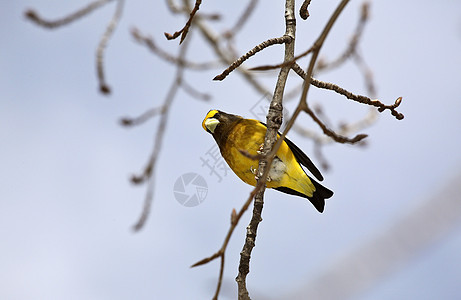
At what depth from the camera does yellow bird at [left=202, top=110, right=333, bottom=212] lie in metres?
3.58

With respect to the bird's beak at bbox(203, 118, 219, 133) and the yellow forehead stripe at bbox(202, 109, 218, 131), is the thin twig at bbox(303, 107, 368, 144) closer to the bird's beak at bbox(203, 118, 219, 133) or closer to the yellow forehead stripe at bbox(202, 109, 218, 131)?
the bird's beak at bbox(203, 118, 219, 133)

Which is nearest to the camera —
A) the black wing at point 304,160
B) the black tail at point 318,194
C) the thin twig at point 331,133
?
the thin twig at point 331,133

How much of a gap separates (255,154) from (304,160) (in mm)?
464

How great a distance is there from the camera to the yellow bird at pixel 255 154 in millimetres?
3576

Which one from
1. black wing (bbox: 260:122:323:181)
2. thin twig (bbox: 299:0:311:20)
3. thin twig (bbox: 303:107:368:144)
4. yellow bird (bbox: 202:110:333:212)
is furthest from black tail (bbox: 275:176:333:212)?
thin twig (bbox: 303:107:368:144)

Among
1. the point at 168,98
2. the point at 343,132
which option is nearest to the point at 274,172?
the point at 168,98

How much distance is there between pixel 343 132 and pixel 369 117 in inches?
12.9

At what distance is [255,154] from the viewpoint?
3.56m

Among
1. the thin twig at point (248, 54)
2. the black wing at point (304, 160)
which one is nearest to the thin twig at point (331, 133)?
the thin twig at point (248, 54)

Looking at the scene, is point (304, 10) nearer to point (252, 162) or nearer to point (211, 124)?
point (252, 162)

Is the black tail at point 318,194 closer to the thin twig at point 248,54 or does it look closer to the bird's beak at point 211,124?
the bird's beak at point 211,124

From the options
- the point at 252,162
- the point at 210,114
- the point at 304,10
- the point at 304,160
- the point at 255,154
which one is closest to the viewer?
the point at 304,10

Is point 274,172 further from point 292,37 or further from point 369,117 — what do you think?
point 369,117

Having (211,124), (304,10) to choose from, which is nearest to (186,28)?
(304,10)
